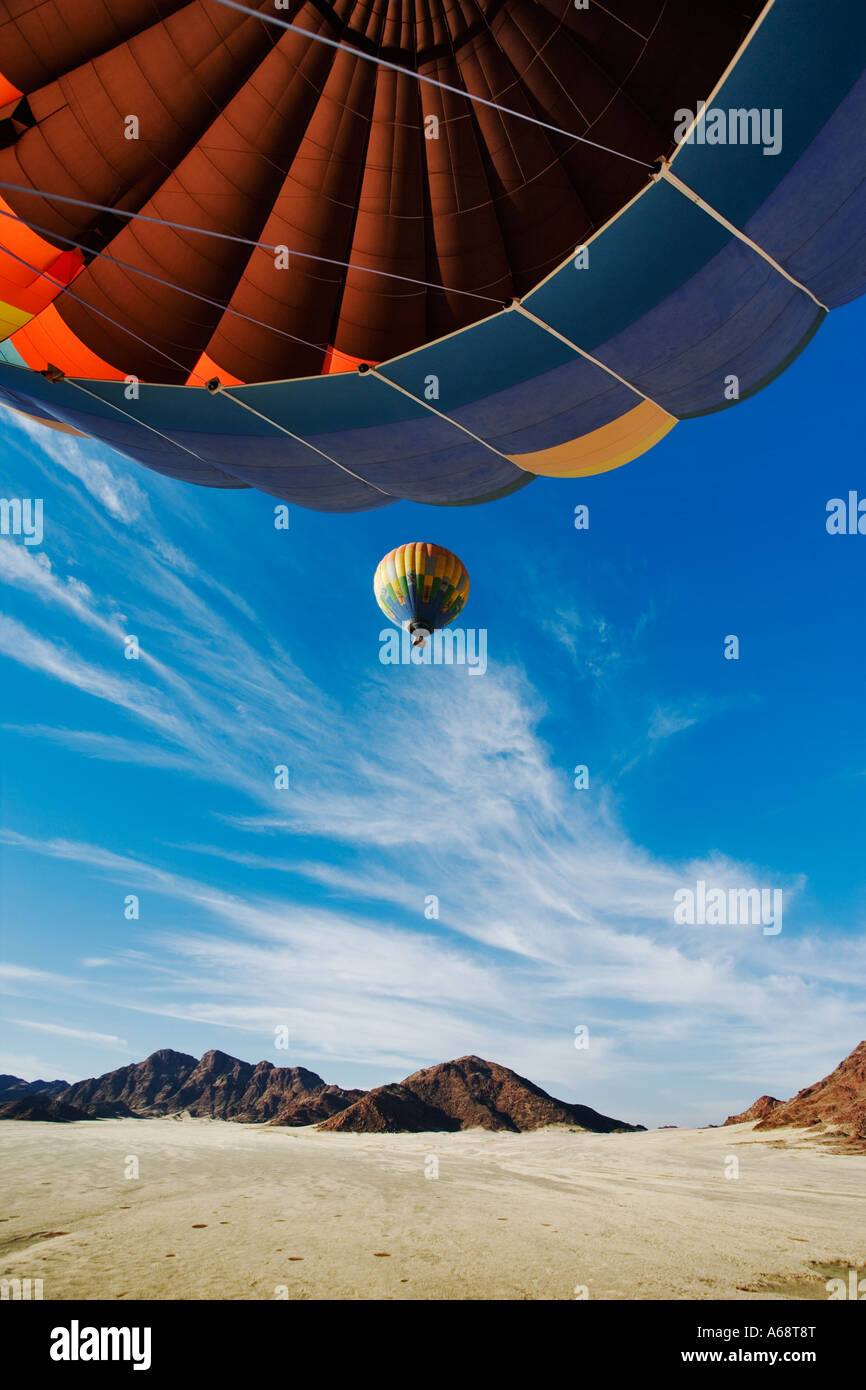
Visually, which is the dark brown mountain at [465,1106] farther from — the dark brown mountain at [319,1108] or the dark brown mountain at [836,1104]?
the dark brown mountain at [836,1104]

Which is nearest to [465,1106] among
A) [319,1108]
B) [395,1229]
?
[319,1108]

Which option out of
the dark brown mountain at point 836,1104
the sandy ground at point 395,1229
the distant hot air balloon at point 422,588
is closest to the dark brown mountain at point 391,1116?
the dark brown mountain at point 836,1104

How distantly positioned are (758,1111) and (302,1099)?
2973 centimetres

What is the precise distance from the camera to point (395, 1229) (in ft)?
30.3

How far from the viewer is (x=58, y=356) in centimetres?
937

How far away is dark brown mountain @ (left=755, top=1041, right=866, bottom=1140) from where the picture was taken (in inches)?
1118

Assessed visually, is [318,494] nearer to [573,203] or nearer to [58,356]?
[58,356]

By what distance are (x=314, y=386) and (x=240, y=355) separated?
1.40 metres

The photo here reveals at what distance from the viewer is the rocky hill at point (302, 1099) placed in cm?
3738

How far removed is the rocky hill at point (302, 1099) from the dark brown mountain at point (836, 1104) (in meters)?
12.4

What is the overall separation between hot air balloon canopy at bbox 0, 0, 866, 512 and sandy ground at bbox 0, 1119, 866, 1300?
31.5ft

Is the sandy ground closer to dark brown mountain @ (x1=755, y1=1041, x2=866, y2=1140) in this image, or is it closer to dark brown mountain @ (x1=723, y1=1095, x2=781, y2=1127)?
dark brown mountain @ (x1=755, y1=1041, x2=866, y2=1140)

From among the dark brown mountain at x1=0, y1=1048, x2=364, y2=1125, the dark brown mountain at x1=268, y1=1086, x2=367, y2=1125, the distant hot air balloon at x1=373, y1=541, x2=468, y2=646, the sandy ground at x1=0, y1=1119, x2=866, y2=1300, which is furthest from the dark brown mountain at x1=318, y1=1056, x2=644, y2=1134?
the distant hot air balloon at x1=373, y1=541, x2=468, y2=646
